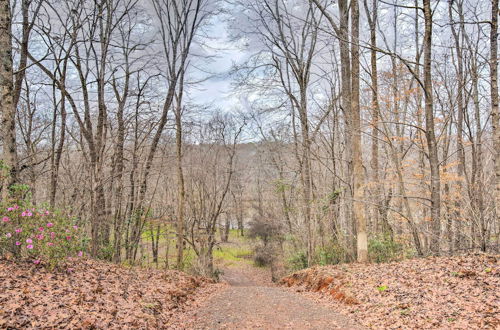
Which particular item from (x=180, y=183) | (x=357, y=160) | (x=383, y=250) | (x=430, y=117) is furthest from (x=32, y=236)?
(x=383, y=250)

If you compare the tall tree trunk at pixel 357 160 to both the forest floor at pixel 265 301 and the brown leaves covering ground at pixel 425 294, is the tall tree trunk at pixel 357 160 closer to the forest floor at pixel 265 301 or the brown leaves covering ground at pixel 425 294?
the forest floor at pixel 265 301

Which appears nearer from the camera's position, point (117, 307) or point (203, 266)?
point (117, 307)

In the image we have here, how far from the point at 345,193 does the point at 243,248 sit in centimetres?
2116

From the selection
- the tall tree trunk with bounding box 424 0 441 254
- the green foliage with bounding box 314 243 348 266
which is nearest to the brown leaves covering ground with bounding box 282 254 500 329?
the tall tree trunk with bounding box 424 0 441 254

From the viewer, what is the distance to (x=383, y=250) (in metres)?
10.7

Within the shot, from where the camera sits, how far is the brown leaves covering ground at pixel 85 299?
412 centimetres

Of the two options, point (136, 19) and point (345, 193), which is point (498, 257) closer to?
point (345, 193)

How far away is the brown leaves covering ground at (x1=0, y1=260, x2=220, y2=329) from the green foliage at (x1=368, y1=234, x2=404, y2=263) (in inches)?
229

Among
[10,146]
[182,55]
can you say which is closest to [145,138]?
[182,55]

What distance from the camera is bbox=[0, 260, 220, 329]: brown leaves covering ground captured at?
4.12 metres

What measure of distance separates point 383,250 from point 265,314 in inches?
234

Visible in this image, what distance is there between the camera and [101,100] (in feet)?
32.7

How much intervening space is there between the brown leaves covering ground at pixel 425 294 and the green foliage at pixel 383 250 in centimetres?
271

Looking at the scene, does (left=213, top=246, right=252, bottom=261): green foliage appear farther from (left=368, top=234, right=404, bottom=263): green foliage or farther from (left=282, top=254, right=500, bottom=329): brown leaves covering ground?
(left=282, top=254, right=500, bottom=329): brown leaves covering ground
